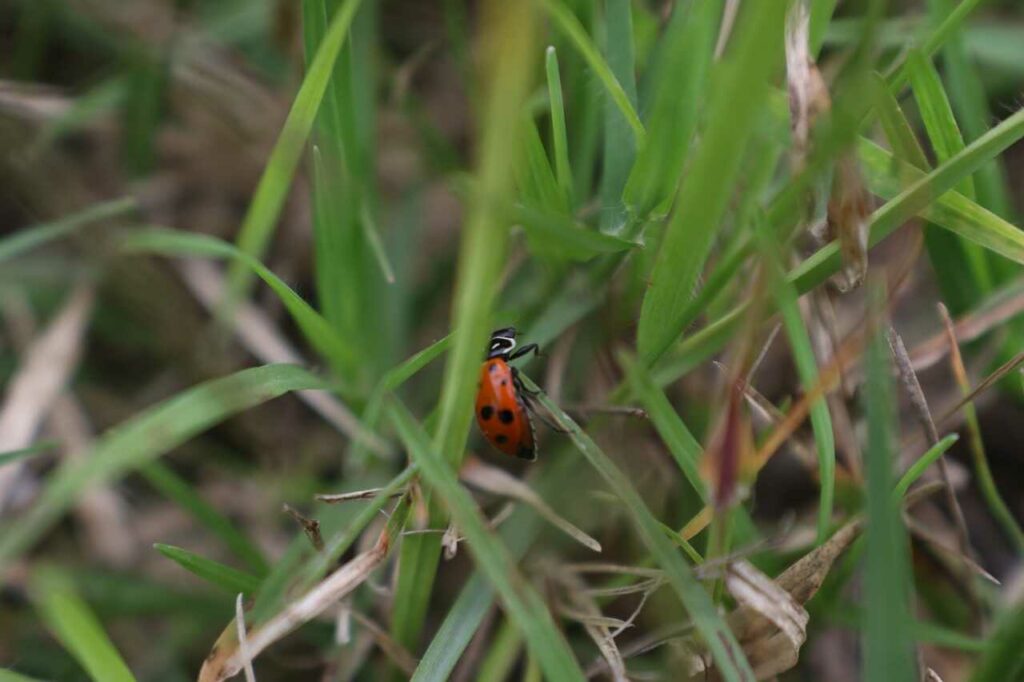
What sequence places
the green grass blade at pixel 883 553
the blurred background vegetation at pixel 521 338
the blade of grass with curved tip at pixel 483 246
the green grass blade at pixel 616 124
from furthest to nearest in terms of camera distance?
the green grass blade at pixel 616 124, the blurred background vegetation at pixel 521 338, the green grass blade at pixel 883 553, the blade of grass with curved tip at pixel 483 246

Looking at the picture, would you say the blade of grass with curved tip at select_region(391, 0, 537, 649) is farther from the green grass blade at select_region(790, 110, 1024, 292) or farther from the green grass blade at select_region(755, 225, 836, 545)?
the green grass blade at select_region(790, 110, 1024, 292)

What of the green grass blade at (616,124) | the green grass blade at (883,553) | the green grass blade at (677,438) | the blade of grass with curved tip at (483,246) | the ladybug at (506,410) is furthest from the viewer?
the ladybug at (506,410)

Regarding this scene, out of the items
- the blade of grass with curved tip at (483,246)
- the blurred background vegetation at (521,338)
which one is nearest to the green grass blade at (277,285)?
the blurred background vegetation at (521,338)

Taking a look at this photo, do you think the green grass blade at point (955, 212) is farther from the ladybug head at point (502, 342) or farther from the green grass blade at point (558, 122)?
the ladybug head at point (502, 342)

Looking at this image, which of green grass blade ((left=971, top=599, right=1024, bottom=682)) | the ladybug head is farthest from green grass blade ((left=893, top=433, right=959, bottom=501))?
the ladybug head

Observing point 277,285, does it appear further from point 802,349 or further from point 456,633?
point 802,349

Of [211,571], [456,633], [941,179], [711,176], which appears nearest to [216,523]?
[211,571]

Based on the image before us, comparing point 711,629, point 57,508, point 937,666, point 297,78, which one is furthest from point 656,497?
point 297,78
